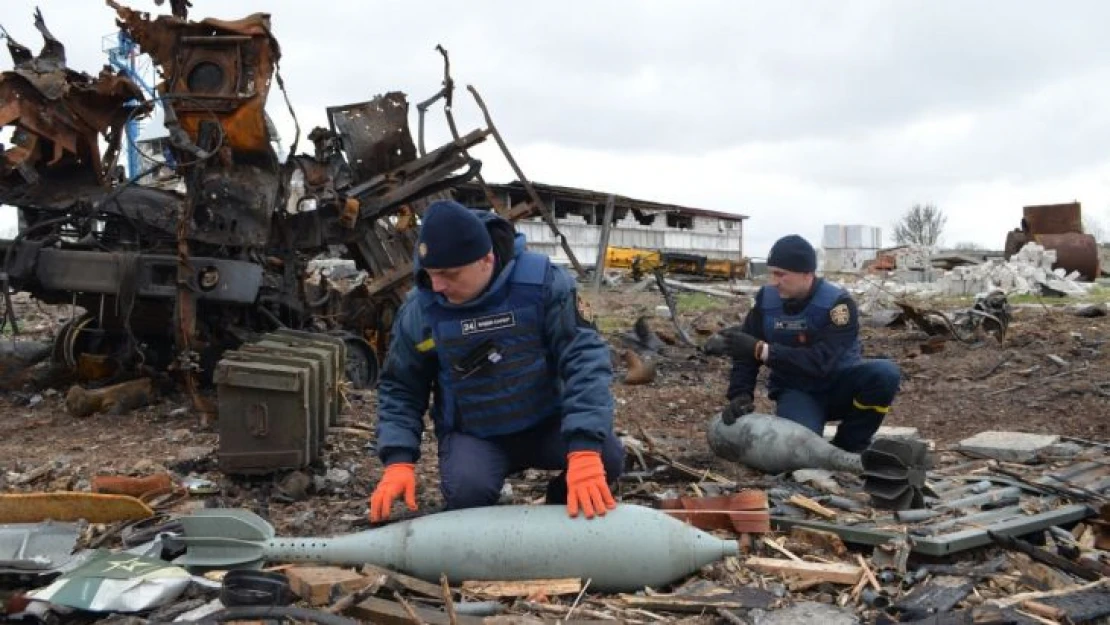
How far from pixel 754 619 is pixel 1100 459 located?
3228mm

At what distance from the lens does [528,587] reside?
326 cm

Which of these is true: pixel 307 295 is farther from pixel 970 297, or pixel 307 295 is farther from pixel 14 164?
pixel 970 297

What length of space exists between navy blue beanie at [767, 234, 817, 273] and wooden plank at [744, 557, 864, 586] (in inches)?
84.8

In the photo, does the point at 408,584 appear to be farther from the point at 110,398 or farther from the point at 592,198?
the point at 592,198

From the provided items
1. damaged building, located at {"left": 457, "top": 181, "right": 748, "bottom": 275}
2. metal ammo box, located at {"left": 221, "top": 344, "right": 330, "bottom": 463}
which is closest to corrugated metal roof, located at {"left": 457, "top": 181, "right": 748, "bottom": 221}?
damaged building, located at {"left": 457, "top": 181, "right": 748, "bottom": 275}

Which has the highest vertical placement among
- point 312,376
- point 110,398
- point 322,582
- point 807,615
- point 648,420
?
point 312,376

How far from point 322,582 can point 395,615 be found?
33cm

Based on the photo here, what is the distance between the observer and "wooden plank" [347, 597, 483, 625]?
2.96m

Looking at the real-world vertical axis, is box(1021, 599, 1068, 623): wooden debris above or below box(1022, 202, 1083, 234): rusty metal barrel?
below

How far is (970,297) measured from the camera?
64.2 feet

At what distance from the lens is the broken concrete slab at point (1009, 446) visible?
5449mm

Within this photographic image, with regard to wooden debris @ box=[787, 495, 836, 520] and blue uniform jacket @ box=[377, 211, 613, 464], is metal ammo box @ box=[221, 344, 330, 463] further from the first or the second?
wooden debris @ box=[787, 495, 836, 520]

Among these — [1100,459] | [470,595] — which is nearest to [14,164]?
[470,595]

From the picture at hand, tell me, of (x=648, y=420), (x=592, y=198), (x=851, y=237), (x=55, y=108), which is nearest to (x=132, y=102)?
(x=55, y=108)
